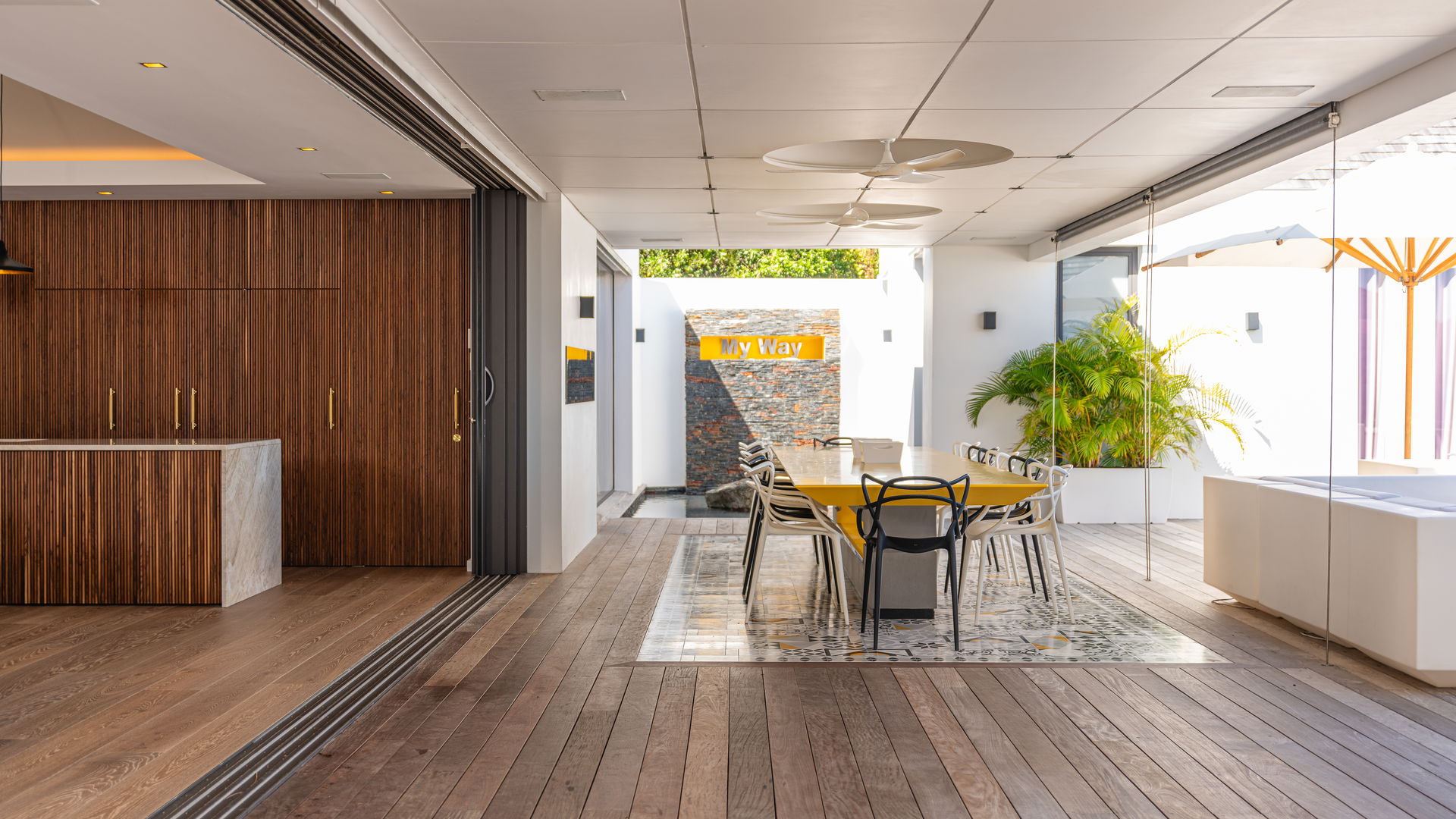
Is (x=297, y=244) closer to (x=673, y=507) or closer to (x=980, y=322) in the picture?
(x=673, y=507)

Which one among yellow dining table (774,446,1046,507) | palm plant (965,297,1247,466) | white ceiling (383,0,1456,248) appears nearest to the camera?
white ceiling (383,0,1456,248)

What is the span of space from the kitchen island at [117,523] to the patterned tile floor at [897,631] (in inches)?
101

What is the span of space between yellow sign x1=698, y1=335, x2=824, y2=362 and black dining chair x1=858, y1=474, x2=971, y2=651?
8415 mm

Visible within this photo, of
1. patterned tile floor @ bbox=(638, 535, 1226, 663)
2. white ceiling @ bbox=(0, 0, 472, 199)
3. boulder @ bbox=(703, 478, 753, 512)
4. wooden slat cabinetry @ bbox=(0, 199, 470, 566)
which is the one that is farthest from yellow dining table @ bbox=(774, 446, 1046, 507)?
boulder @ bbox=(703, 478, 753, 512)

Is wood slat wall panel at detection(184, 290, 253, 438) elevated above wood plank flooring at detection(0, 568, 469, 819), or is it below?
above

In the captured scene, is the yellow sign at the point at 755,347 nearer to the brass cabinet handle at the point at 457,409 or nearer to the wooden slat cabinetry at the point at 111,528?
the brass cabinet handle at the point at 457,409

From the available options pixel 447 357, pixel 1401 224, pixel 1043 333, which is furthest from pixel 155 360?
pixel 1043 333

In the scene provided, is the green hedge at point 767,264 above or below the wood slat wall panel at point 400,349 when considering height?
above

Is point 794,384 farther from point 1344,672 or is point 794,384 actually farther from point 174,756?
point 174,756

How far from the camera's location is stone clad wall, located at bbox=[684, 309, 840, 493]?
1339cm

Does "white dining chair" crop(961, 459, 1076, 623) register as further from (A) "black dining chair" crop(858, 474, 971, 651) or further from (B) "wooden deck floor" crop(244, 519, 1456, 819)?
(B) "wooden deck floor" crop(244, 519, 1456, 819)

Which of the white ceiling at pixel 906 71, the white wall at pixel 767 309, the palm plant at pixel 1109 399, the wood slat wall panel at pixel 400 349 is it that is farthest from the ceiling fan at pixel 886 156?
the white wall at pixel 767 309

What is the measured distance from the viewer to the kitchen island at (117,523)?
18.4 feet

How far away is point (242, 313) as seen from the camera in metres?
6.95
